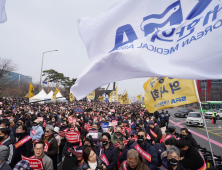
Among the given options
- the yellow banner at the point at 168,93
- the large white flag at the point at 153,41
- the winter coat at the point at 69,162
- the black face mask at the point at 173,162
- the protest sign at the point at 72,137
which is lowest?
the winter coat at the point at 69,162

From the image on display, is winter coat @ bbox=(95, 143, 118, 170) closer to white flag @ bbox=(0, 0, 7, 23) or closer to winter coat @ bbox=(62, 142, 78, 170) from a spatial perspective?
winter coat @ bbox=(62, 142, 78, 170)

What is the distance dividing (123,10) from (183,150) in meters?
3.38

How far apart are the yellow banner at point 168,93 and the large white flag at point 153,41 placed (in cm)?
129

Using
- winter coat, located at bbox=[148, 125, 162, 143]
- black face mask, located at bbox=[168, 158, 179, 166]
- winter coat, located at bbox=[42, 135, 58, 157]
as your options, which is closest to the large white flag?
black face mask, located at bbox=[168, 158, 179, 166]

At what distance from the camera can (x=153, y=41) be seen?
306 cm

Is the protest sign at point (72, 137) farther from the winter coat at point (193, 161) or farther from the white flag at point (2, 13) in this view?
the white flag at point (2, 13)

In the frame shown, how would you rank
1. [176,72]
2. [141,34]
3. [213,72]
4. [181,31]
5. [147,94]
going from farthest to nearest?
[147,94]
[141,34]
[181,31]
[176,72]
[213,72]

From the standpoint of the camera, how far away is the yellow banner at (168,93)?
3783 millimetres

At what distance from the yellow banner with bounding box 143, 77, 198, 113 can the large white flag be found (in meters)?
1.29

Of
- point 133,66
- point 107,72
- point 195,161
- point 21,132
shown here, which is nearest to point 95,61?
point 107,72

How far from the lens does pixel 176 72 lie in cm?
265

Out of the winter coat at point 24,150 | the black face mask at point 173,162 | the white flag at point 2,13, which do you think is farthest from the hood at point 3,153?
the black face mask at point 173,162

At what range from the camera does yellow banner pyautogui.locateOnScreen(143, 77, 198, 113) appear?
378 cm

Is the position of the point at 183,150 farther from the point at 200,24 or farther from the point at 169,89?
the point at 200,24
